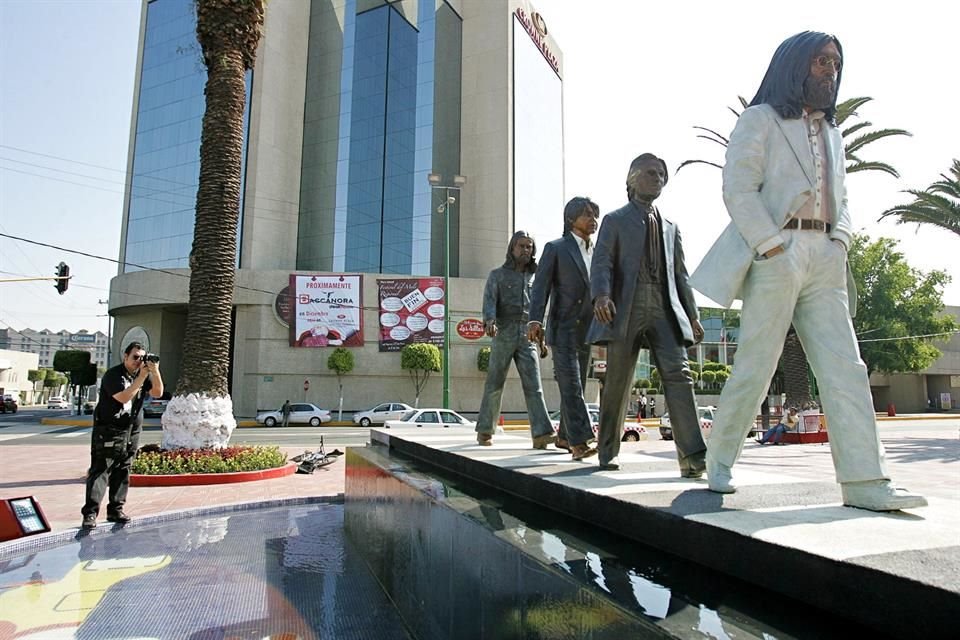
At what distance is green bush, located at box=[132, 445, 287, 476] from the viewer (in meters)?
9.73

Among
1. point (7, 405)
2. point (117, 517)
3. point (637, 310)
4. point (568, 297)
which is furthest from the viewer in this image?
point (7, 405)

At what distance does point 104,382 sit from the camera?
599cm

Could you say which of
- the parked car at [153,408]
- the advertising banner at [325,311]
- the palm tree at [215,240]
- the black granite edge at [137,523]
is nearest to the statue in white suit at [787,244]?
the black granite edge at [137,523]

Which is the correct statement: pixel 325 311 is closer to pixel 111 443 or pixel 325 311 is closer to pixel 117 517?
pixel 117 517

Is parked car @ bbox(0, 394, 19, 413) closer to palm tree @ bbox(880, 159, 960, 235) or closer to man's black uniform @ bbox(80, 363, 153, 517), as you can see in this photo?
man's black uniform @ bbox(80, 363, 153, 517)

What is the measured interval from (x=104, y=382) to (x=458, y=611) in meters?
4.79

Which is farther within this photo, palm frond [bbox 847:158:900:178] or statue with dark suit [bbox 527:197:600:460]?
palm frond [bbox 847:158:900:178]

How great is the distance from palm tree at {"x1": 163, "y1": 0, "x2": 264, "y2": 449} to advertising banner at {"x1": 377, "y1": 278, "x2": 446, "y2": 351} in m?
20.3

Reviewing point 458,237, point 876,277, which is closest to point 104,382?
point 458,237

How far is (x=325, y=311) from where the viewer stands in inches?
1271

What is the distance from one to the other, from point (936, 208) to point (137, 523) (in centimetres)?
2455

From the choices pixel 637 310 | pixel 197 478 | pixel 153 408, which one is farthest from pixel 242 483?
pixel 153 408

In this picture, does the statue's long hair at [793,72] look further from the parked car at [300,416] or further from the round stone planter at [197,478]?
the parked car at [300,416]

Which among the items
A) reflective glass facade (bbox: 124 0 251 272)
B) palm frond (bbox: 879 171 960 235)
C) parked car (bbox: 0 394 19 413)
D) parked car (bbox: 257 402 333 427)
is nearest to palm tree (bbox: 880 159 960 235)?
palm frond (bbox: 879 171 960 235)
